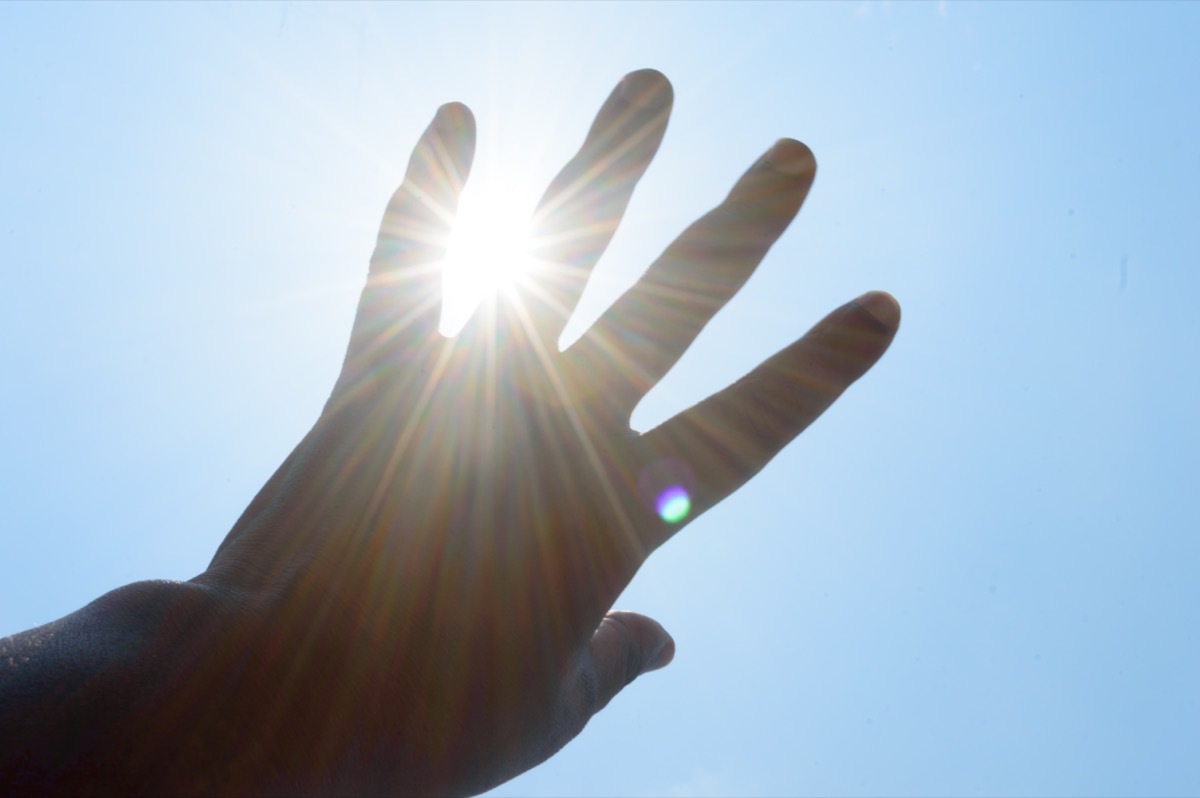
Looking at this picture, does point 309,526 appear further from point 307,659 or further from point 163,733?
point 163,733

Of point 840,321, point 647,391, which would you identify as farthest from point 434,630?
point 840,321

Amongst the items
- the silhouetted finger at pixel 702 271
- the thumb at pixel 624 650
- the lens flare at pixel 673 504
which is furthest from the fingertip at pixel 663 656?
the silhouetted finger at pixel 702 271

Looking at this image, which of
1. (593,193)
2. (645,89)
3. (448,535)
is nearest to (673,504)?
(448,535)

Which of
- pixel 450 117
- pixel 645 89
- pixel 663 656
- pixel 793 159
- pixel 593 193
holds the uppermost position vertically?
pixel 450 117

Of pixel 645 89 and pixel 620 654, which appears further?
pixel 645 89

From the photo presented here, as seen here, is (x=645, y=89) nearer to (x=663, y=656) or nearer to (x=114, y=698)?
(x=663, y=656)

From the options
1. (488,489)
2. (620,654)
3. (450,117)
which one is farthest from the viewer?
(450,117)

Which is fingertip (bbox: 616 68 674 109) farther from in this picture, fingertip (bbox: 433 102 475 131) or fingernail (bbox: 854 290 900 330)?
fingernail (bbox: 854 290 900 330)

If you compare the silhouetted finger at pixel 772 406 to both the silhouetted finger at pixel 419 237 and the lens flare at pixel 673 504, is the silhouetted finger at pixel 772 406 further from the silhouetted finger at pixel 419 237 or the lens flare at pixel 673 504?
the silhouetted finger at pixel 419 237
